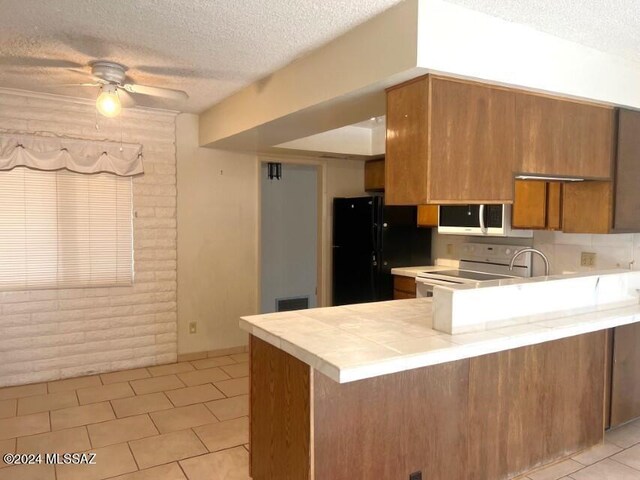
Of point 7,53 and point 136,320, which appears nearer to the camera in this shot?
point 7,53

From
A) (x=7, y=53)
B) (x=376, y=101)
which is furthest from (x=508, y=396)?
(x=7, y=53)

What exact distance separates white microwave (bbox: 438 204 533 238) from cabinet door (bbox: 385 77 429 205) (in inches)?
73.0

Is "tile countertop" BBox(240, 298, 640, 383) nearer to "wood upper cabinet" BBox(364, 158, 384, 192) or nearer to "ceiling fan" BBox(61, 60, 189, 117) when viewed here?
"ceiling fan" BBox(61, 60, 189, 117)

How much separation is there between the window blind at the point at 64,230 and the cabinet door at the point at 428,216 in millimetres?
2789

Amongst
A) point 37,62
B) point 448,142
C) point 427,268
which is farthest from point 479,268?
point 37,62

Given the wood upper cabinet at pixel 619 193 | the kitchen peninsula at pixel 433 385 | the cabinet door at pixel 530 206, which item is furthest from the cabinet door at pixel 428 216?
the kitchen peninsula at pixel 433 385

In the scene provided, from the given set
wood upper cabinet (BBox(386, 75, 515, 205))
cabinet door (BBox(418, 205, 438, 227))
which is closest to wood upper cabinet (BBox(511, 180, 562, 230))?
cabinet door (BBox(418, 205, 438, 227))

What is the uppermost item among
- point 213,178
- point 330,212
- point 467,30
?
point 467,30

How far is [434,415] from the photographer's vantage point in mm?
2150

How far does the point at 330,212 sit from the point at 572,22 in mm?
3307

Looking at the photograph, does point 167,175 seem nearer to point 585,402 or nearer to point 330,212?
point 330,212

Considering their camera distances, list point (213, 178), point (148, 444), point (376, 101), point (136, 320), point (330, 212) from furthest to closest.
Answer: point (330, 212) < point (213, 178) < point (136, 320) < point (148, 444) < point (376, 101)

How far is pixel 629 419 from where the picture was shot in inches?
120

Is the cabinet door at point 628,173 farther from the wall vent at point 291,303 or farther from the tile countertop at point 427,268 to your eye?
the wall vent at point 291,303
